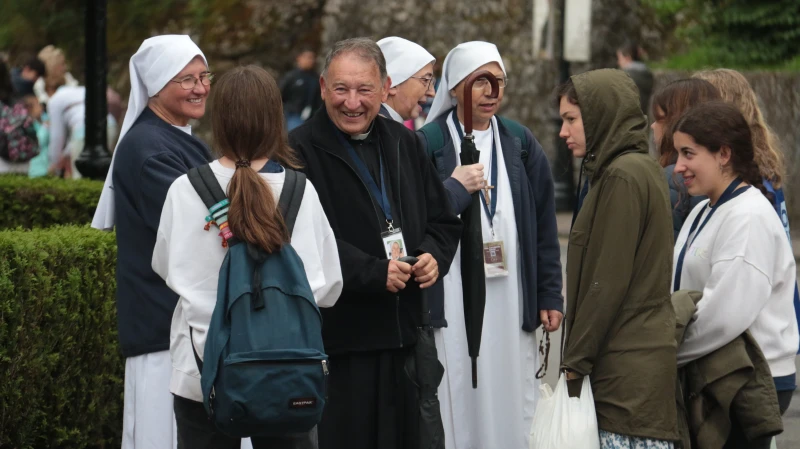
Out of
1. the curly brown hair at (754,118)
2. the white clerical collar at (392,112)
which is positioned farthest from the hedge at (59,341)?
the curly brown hair at (754,118)

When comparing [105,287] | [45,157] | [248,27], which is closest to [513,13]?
[248,27]

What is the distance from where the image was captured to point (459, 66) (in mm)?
5738

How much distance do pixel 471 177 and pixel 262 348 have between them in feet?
5.79

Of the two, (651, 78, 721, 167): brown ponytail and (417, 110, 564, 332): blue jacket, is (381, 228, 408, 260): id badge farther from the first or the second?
(651, 78, 721, 167): brown ponytail

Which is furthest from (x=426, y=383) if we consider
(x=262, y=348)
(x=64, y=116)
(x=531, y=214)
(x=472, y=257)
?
(x=64, y=116)

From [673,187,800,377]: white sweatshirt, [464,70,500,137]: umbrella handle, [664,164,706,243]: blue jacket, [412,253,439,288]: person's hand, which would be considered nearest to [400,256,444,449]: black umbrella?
[412,253,439,288]: person's hand

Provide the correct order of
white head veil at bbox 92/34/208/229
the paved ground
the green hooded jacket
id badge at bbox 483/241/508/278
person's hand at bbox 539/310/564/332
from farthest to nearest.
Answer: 1. the paved ground
2. person's hand at bbox 539/310/564/332
3. id badge at bbox 483/241/508/278
4. white head veil at bbox 92/34/208/229
5. the green hooded jacket

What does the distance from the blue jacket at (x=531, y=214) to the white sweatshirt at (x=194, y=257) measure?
1.69 metres

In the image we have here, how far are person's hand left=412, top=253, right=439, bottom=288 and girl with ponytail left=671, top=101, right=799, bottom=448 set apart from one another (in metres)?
0.90

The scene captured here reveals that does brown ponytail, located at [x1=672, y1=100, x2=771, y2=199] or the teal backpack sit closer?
the teal backpack

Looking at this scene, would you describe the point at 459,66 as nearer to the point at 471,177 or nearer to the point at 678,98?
the point at 471,177

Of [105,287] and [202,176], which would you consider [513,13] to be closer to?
[105,287]

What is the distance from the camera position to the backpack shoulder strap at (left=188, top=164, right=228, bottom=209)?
3.87 metres

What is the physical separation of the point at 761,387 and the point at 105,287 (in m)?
3.17
